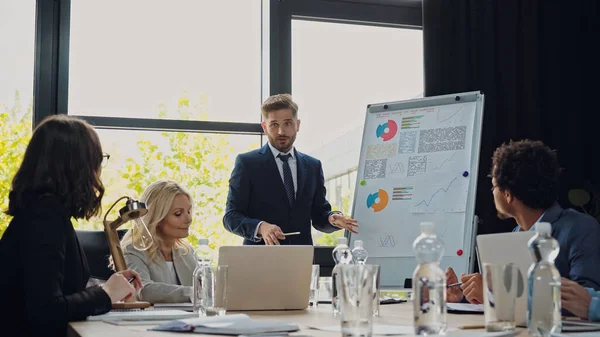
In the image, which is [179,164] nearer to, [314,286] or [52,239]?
[314,286]

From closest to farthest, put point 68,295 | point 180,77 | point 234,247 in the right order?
1. point 68,295
2. point 234,247
3. point 180,77

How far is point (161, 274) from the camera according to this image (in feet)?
9.87

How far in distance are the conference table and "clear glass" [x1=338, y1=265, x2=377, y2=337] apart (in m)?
0.22

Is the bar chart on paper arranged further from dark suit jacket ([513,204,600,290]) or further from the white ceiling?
dark suit jacket ([513,204,600,290])

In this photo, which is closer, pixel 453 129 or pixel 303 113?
pixel 453 129

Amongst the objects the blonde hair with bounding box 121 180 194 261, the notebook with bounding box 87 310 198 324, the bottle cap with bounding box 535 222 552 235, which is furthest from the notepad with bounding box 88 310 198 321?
the blonde hair with bounding box 121 180 194 261

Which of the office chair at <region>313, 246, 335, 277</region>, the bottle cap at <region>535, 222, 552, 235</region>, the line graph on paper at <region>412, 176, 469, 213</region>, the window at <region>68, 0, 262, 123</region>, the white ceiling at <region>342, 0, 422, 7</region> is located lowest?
the office chair at <region>313, 246, 335, 277</region>

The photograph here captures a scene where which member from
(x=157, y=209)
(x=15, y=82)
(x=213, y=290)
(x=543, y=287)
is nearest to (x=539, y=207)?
(x=213, y=290)

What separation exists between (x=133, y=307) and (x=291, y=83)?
103 inches

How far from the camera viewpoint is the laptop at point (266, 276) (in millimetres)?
2205

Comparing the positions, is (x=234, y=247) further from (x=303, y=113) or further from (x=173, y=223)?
(x=303, y=113)

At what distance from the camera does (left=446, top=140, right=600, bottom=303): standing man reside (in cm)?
227

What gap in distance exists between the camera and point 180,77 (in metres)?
4.48

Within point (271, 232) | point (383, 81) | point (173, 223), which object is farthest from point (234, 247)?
point (383, 81)
